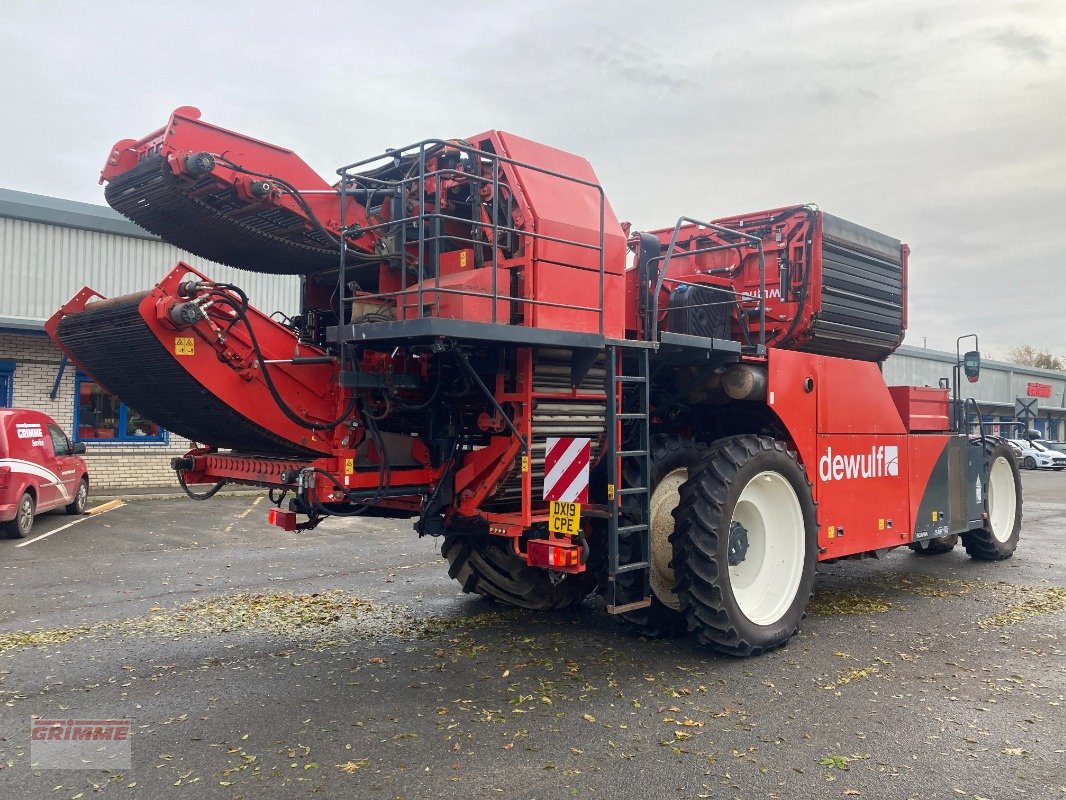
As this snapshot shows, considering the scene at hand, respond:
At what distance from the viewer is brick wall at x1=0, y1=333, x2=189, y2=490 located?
1633 centimetres

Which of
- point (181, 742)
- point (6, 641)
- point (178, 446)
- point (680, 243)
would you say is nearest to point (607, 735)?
point (181, 742)

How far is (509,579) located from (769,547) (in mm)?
2102

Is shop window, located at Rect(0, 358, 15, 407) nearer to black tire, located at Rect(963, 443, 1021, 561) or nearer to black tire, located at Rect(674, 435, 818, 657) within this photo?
black tire, located at Rect(674, 435, 818, 657)

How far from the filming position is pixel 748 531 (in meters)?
6.50

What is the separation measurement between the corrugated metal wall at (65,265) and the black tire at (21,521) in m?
5.47

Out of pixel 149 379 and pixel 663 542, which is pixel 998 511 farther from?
pixel 149 379

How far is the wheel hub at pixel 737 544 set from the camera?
611 cm

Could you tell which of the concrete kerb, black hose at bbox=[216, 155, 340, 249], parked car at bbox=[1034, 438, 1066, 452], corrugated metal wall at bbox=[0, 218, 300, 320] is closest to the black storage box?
black hose at bbox=[216, 155, 340, 249]

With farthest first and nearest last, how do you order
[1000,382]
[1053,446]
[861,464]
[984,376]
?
[1000,382] < [984,376] < [1053,446] < [861,464]

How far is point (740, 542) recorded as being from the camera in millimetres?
6188

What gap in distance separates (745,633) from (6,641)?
5.37 metres

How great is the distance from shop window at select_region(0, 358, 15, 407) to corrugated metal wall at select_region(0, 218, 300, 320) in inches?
38.5

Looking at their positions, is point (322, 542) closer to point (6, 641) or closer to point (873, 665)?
point (6, 641)

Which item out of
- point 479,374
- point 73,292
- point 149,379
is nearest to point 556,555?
point 479,374
